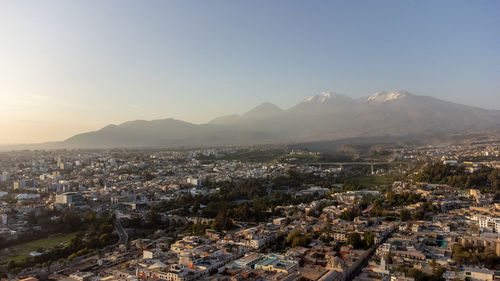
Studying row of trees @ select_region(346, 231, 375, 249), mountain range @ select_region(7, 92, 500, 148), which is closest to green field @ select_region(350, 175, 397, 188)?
row of trees @ select_region(346, 231, 375, 249)

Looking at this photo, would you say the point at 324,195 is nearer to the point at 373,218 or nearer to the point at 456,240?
the point at 373,218

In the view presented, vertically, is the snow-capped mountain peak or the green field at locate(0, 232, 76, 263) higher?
the snow-capped mountain peak

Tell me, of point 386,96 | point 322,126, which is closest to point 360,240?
point 322,126

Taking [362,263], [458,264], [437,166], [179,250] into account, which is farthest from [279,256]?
[437,166]

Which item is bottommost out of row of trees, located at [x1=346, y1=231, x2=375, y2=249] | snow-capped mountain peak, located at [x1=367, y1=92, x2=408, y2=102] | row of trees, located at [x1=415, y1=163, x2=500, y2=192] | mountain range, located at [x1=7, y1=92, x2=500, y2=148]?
row of trees, located at [x1=346, y1=231, x2=375, y2=249]

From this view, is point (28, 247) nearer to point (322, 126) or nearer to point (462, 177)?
point (462, 177)

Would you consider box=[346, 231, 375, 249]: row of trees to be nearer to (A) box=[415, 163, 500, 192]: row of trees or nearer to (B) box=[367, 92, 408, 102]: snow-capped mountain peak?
(A) box=[415, 163, 500, 192]: row of trees

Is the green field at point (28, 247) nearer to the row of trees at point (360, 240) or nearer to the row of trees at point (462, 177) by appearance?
the row of trees at point (360, 240)

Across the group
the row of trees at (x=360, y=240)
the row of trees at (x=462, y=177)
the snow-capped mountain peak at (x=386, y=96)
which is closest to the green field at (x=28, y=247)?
the row of trees at (x=360, y=240)
